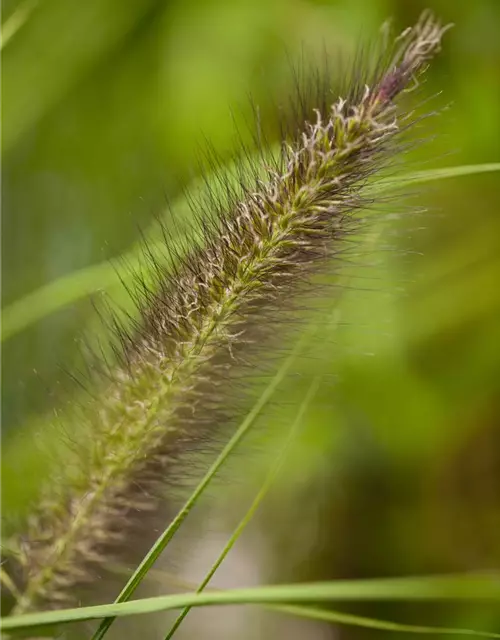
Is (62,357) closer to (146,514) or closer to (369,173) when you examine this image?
(146,514)

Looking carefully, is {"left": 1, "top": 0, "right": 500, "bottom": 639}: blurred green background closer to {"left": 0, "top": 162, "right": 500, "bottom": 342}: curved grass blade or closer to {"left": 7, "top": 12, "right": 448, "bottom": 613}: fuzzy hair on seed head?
{"left": 0, "top": 162, "right": 500, "bottom": 342}: curved grass blade

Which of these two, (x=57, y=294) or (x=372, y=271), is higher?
(x=57, y=294)

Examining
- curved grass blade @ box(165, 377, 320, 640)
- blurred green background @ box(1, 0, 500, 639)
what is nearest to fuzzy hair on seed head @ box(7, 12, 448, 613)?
curved grass blade @ box(165, 377, 320, 640)

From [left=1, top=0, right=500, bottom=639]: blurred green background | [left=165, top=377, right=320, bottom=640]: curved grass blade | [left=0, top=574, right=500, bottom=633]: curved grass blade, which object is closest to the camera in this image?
[left=0, top=574, right=500, bottom=633]: curved grass blade

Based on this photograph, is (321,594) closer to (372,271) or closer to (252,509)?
(252,509)

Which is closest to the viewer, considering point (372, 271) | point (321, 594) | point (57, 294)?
point (321, 594)

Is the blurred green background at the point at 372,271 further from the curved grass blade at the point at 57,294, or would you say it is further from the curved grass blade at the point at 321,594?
the curved grass blade at the point at 321,594

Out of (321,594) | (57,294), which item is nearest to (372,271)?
(57,294)
